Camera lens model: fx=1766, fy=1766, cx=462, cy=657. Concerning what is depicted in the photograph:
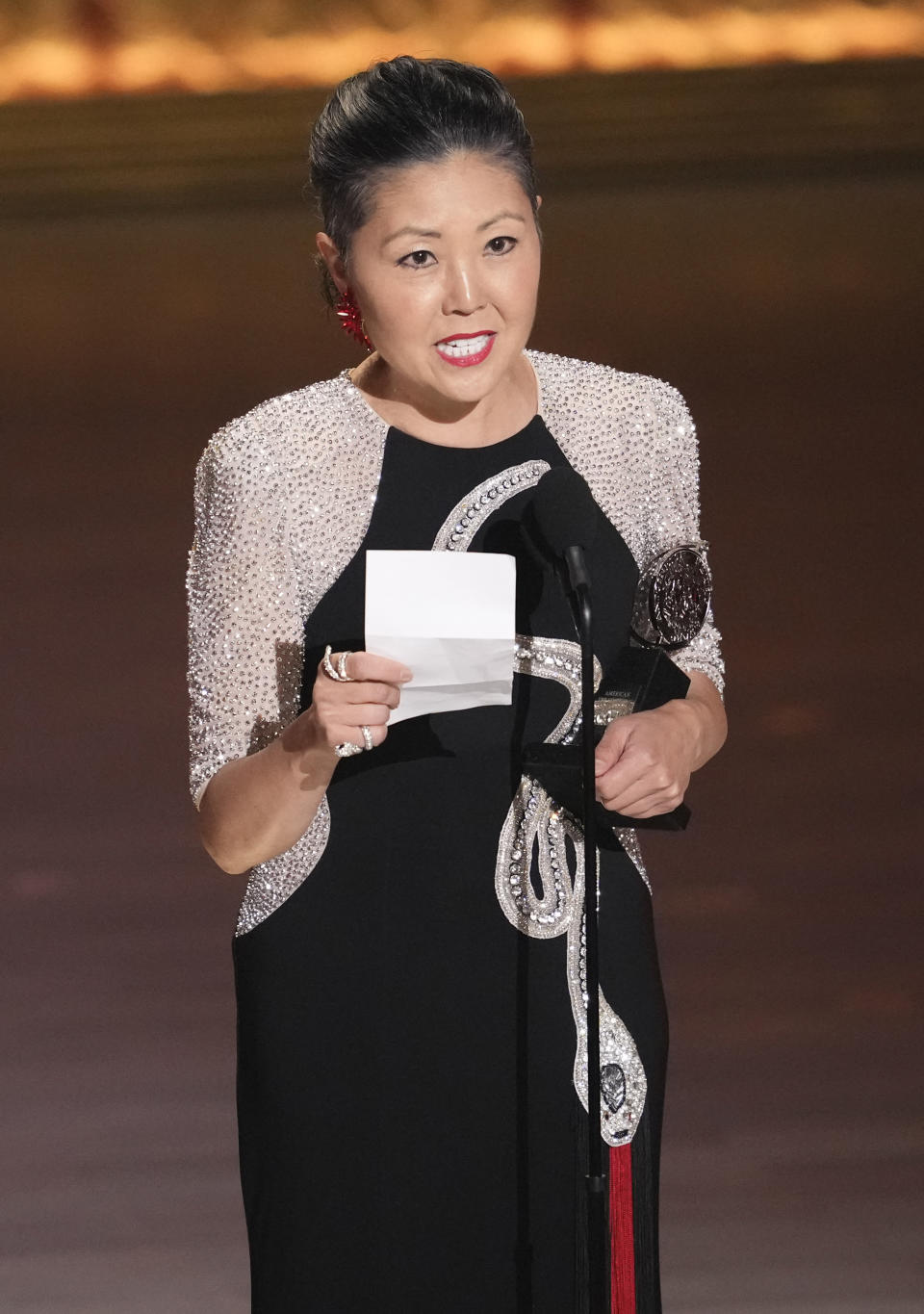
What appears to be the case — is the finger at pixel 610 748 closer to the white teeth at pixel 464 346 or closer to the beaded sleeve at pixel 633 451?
the beaded sleeve at pixel 633 451

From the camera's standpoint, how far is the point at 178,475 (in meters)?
4.30

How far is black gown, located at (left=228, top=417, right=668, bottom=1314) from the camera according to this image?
56.8 inches

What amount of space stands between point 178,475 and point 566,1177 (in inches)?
121

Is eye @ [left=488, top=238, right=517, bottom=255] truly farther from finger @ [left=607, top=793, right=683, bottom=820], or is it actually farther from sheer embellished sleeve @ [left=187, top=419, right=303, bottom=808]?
finger @ [left=607, top=793, right=683, bottom=820]

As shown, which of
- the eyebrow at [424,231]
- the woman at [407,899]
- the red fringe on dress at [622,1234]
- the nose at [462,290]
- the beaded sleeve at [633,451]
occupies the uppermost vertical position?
the eyebrow at [424,231]

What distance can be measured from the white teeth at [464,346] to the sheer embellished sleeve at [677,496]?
22 cm

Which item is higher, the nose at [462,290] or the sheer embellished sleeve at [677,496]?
the nose at [462,290]

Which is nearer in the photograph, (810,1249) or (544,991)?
(544,991)

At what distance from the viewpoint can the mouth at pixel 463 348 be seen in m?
1.38

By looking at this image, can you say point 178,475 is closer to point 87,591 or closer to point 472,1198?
point 87,591

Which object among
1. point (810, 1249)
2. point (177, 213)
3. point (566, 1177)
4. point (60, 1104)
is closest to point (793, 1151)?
point (810, 1249)

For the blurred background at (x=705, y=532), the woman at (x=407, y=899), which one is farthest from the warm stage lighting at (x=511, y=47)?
the woman at (x=407, y=899)

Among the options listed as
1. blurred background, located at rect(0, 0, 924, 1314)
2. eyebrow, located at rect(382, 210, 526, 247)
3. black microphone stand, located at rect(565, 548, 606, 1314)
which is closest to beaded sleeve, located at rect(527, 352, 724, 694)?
eyebrow, located at rect(382, 210, 526, 247)

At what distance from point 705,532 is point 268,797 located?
9.52ft
